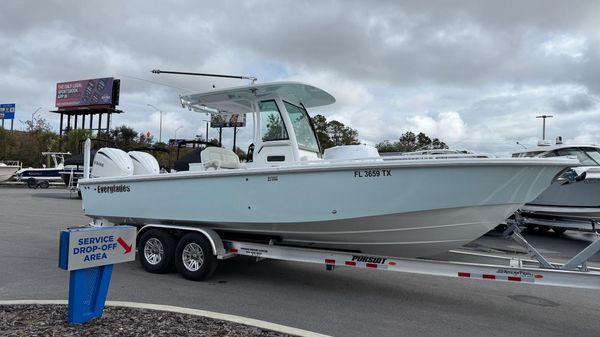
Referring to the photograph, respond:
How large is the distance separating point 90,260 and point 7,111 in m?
70.6

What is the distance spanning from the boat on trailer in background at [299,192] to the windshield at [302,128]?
0.02 metres

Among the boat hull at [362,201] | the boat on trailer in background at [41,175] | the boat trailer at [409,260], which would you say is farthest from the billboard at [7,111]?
the boat hull at [362,201]

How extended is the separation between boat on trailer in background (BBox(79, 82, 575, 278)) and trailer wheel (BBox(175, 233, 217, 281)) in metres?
0.02

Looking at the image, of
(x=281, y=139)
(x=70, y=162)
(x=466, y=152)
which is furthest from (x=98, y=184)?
(x=70, y=162)

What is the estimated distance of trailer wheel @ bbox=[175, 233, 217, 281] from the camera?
6151mm

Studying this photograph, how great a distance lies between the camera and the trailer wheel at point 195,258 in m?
6.15

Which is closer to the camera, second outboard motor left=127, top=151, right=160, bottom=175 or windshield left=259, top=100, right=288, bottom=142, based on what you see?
windshield left=259, top=100, right=288, bottom=142

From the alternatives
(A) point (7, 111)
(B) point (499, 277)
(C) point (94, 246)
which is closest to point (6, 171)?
(C) point (94, 246)

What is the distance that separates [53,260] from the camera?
744 cm

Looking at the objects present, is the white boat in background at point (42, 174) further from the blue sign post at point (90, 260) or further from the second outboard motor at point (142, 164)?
the blue sign post at point (90, 260)

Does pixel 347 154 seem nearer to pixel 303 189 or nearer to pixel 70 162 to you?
pixel 303 189

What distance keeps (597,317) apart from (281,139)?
448 centimetres

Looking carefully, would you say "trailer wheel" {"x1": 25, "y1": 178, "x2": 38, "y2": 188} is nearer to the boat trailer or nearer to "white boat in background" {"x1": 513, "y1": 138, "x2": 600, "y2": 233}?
the boat trailer

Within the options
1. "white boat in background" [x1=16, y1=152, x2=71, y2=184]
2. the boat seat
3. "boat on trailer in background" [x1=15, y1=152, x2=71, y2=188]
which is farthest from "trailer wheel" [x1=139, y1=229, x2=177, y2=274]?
"white boat in background" [x1=16, y1=152, x2=71, y2=184]
